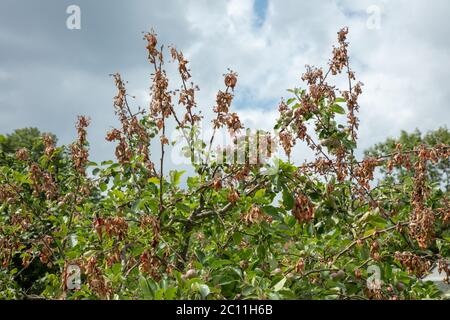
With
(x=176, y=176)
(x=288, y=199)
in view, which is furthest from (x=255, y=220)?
(x=176, y=176)

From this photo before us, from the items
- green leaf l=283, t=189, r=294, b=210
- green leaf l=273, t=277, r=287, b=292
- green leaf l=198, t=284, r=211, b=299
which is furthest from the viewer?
green leaf l=283, t=189, r=294, b=210

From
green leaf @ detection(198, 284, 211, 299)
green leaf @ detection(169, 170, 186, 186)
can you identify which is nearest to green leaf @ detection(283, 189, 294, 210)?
green leaf @ detection(198, 284, 211, 299)

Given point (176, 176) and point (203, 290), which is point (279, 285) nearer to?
point (203, 290)

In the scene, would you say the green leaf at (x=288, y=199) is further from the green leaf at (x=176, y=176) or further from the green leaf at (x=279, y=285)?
the green leaf at (x=176, y=176)

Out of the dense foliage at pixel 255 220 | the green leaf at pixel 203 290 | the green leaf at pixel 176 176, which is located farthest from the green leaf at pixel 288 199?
the green leaf at pixel 176 176

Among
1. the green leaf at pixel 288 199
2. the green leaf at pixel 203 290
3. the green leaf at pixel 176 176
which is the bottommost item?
the green leaf at pixel 203 290

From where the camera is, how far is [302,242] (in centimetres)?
427

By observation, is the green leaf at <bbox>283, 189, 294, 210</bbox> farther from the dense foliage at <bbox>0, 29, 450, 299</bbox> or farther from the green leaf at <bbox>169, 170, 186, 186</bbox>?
the green leaf at <bbox>169, 170, 186, 186</bbox>

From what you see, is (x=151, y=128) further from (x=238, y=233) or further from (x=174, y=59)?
(x=238, y=233)

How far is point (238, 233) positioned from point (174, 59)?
149 centimetres

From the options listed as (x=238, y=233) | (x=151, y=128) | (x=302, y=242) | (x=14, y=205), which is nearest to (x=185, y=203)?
(x=238, y=233)

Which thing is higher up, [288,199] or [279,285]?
[288,199]

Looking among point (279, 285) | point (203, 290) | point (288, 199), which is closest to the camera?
point (203, 290)
